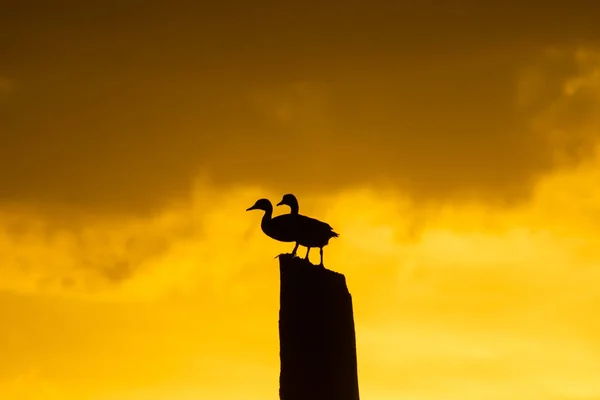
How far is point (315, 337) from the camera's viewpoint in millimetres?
11125

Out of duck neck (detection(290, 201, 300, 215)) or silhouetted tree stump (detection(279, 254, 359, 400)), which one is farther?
duck neck (detection(290, 201, 300, 215))

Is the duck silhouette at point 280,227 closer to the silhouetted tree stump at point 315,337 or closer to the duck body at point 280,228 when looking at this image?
the duck body at point 280,228

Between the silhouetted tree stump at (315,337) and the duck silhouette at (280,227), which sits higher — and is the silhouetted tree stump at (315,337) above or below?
below

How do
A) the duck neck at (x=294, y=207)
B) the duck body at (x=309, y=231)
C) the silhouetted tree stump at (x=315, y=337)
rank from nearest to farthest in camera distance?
1. the silhouetted tree stump at (x=315, y=337)
2. the duck body at (x=309, y=231)
3. the duck neck at (x=294, y=207)

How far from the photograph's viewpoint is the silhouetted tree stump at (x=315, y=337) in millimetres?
11008

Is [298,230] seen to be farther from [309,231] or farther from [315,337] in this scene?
[315,337]

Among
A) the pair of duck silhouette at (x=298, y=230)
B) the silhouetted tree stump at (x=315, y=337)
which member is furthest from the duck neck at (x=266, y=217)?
the silhouetted tree stump at (x=315, y=337)

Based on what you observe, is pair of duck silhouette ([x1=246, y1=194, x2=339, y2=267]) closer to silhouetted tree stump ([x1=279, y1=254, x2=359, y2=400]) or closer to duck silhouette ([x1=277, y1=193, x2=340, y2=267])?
duck silhouette ([x1=277, y1=193, x2=340, y2=267])

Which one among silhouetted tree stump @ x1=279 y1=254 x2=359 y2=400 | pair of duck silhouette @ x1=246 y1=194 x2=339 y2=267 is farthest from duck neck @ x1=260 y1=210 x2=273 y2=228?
silhouetted tree stump @ x1=279 y1=254 x2=359 y2=400

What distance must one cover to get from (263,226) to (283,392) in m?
3.11

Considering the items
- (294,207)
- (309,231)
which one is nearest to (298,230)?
(309,231)

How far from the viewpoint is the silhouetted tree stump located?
11008 mm

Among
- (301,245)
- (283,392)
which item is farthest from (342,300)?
(301,245)

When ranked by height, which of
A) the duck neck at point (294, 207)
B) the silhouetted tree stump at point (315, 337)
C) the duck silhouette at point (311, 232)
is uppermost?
the duck neck at point (294, 207)
